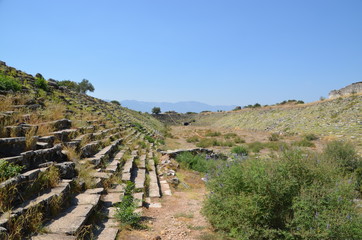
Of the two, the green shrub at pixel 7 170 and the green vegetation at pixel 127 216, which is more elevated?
the green shrub at pixel 7 170

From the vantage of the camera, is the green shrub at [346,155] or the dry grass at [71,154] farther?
the green shrub at [346,155]

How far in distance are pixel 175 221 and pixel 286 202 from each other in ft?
7.23

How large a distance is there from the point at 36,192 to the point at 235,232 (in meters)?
3.30

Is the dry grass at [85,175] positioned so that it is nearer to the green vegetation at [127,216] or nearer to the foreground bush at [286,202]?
the green vegetation at [127,216]

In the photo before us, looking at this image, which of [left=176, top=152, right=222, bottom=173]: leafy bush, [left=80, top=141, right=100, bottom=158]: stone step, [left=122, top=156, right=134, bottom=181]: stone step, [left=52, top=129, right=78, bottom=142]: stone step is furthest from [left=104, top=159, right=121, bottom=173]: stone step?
[left=176, top=152, right=222, bottom=173]: leafy bush

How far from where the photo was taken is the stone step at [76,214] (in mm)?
3357

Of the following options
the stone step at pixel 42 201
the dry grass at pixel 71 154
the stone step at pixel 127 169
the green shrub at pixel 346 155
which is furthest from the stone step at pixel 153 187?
the green shrub at pixel 346 155

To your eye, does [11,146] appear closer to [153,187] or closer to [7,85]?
[153,187]

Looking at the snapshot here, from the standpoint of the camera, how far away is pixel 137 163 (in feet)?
30.0

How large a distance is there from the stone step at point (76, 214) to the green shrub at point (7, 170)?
995mm

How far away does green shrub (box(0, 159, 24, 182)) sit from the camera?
3.69 meters

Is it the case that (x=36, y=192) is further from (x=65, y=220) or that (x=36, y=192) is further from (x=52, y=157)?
(x=52, y=157)

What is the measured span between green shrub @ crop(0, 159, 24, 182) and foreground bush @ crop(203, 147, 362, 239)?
3.34 meters

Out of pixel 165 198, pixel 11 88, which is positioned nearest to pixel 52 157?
pixel 165 198
